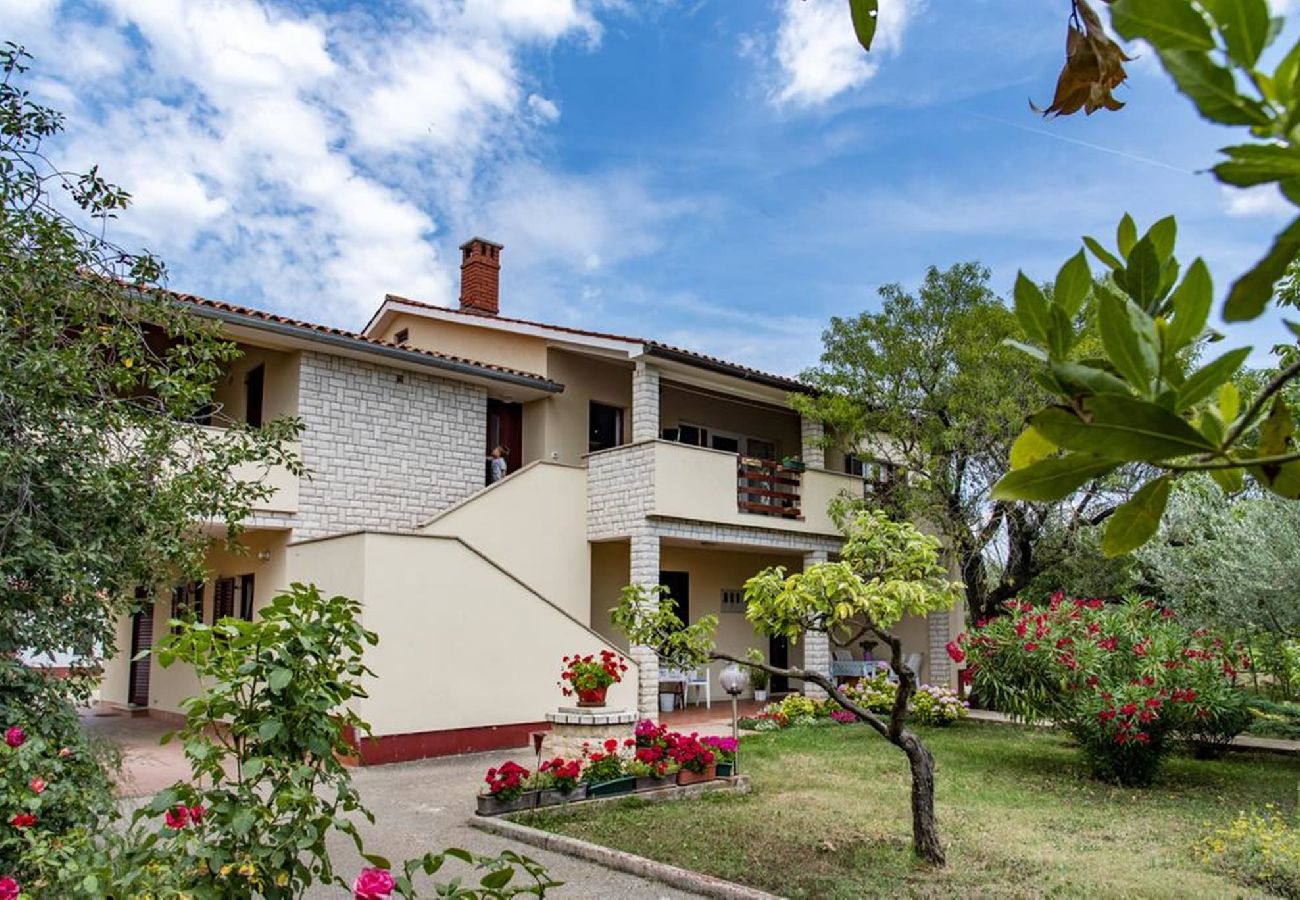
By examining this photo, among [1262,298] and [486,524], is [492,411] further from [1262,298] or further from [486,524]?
[1262,298]

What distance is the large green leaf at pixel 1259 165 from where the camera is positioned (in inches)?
27.0

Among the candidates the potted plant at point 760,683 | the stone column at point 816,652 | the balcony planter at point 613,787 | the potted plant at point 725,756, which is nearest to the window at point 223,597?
the balcony planter at point 613,787

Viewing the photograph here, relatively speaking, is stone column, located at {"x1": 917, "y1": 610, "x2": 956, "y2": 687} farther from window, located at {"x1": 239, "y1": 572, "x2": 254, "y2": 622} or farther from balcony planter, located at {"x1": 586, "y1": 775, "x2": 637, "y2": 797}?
window, located at {"x1": 239, "y1": 572, "x2": 254, "y2": 622}

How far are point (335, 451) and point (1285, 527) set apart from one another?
12.3 meters

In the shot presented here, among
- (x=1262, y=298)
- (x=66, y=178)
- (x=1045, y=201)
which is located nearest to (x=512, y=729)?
(x=66, y=178)

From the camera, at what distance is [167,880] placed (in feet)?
10.7

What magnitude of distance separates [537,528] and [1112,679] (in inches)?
334

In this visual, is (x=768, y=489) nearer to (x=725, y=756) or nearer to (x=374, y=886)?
(x=725, y=756)

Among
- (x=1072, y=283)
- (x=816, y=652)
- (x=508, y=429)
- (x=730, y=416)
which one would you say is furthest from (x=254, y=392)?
(x=1072, y=283)

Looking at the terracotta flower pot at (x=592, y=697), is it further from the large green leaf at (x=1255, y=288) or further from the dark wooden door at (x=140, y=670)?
the dark wooden door at (x=140, y=670)

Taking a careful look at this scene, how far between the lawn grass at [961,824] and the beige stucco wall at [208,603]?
634 centimetres

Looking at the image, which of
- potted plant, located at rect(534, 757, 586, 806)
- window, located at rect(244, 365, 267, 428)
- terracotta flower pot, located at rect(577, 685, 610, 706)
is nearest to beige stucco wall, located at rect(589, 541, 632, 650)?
window, located at rect(244, 365, 267, 428)

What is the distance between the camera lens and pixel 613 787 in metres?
9.14

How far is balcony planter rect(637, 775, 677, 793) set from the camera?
9297 mm
